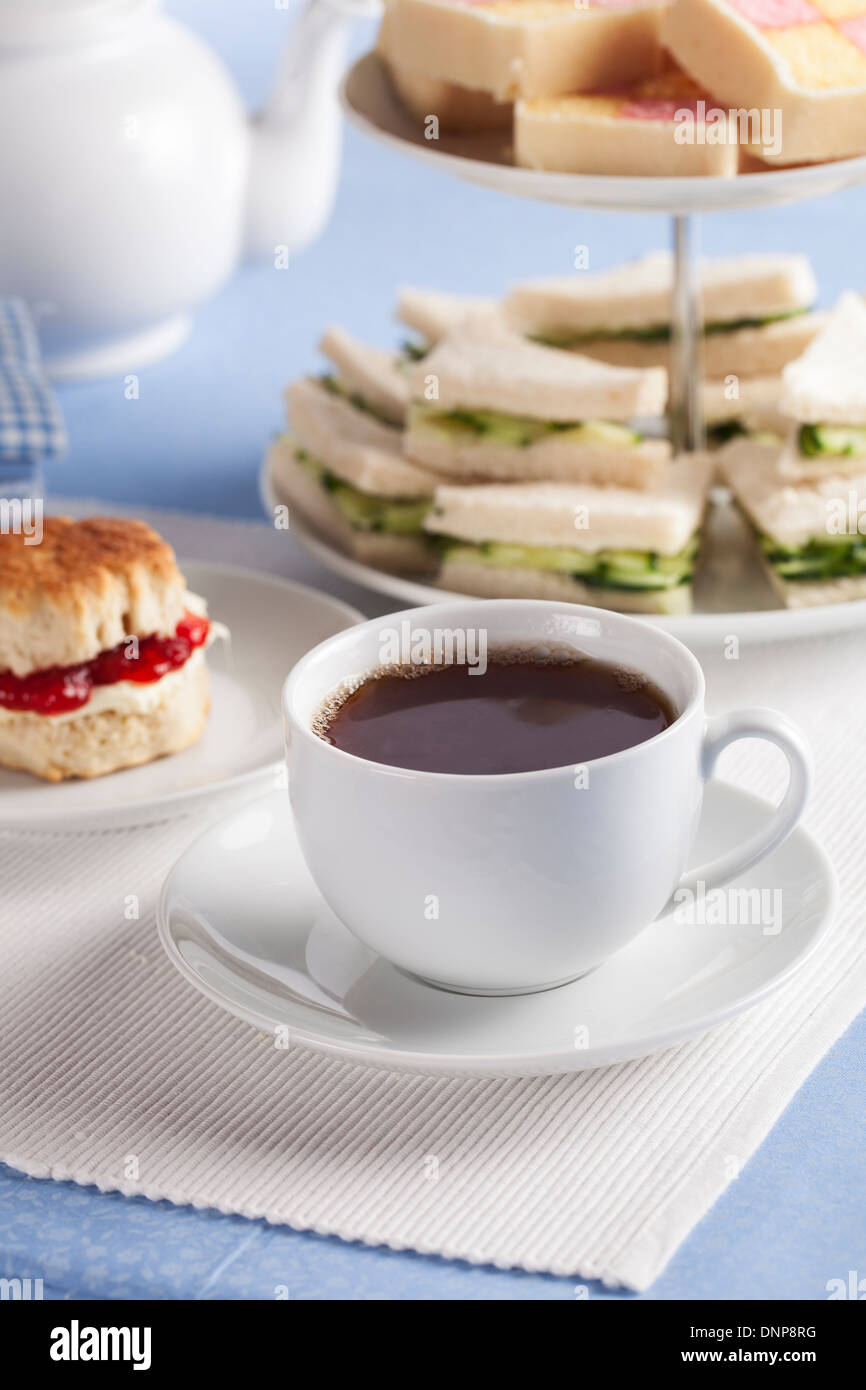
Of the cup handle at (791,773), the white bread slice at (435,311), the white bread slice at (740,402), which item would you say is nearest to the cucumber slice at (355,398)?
the white bread slice at (435,311)

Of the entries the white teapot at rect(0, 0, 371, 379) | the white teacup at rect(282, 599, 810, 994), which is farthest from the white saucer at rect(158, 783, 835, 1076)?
the white teapot at rect(0, 0, 371, 379)

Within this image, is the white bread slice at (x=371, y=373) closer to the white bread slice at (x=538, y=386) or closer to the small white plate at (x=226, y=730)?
the white bread slice at (x=538, y=386)

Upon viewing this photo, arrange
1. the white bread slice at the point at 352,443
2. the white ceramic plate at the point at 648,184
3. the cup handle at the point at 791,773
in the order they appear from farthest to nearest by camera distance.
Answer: the white bread slice at the point at 352,443 < the white ceramic plate at the point at 648,184 < the cup handle at the point at 791,773

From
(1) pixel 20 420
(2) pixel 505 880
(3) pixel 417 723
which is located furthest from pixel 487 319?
(2) pixel 505 880

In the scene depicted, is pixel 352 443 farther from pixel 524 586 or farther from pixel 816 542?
pixel 816 542

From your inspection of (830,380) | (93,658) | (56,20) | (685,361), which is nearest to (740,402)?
(685,361)

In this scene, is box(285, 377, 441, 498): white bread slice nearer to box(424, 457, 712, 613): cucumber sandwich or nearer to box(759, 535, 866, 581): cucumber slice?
box(424, 457, 712, 613): cucumber sandwich

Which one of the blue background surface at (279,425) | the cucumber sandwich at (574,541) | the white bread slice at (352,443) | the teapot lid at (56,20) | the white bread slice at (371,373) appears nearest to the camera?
the blue background surface at (279,425)
